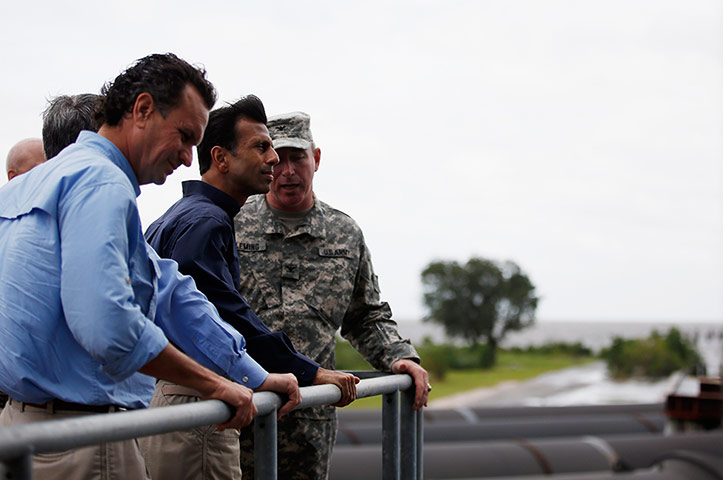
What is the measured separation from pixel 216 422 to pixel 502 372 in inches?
1491

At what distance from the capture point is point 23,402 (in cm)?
A: 182

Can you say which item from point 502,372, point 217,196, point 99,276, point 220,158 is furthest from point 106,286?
point 502,372

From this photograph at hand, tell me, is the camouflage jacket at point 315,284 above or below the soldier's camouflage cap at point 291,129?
below

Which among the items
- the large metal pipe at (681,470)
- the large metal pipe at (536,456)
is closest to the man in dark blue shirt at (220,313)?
the large metal pipe at (536,456)

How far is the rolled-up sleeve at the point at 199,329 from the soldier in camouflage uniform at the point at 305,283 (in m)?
1.03

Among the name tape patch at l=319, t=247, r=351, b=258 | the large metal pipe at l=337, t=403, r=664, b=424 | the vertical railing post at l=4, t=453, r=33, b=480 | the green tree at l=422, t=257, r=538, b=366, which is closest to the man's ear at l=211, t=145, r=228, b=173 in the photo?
the name tape patch at l=319, t=247, r=351, b=258

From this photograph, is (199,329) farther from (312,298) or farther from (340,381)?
(312,298)

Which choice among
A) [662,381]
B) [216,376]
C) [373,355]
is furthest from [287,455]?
[662,381]

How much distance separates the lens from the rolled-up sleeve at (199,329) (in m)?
2.07

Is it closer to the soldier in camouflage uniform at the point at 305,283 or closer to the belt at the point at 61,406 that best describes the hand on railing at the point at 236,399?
the belt at the point at 61,406

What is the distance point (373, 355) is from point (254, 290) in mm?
530

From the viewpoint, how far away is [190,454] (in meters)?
2.32

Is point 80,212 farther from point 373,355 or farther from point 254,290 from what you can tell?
point 373,355

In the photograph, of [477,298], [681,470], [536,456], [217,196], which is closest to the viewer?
[217,196]
